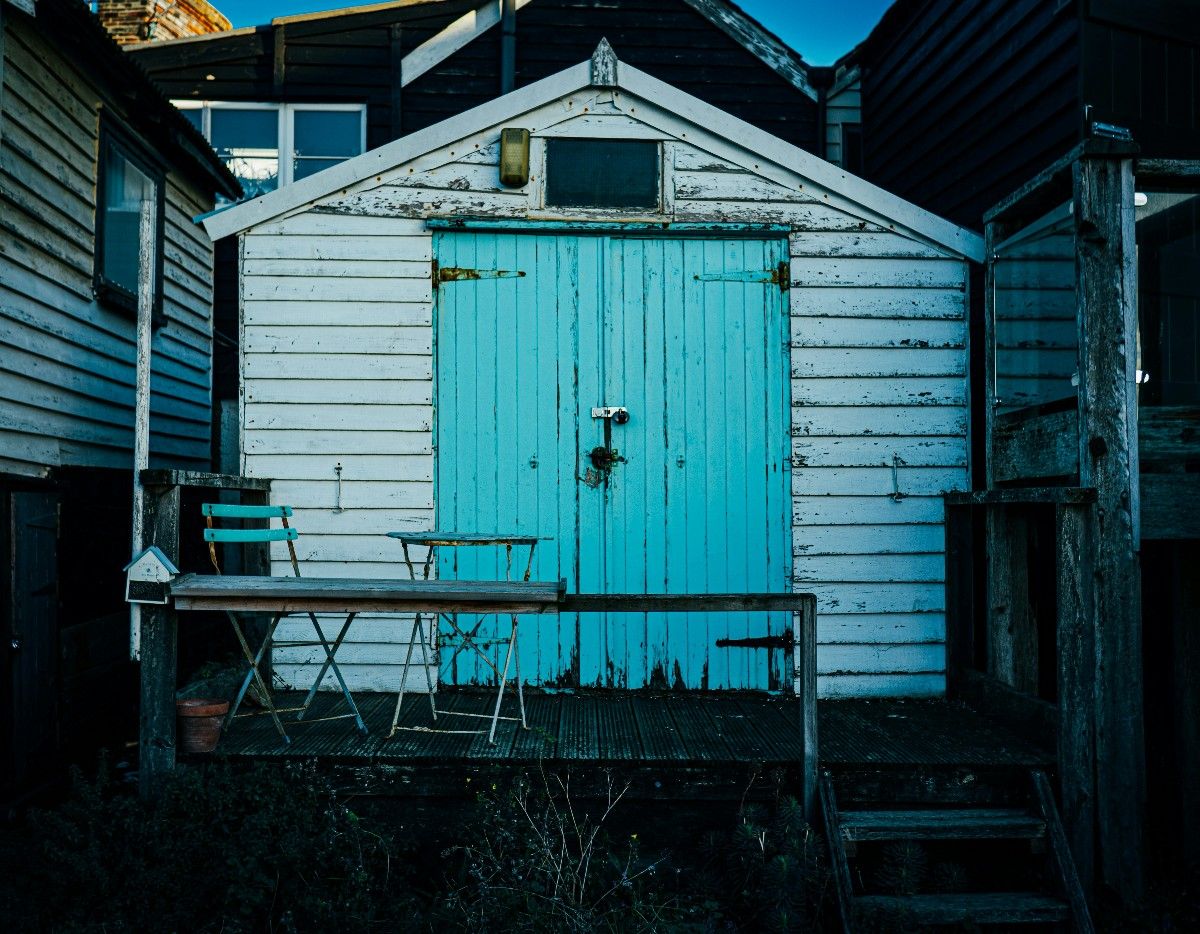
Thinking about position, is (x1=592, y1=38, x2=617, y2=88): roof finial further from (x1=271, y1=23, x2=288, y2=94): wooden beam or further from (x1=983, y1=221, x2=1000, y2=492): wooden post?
(x1=271, y1=23, x2=288, y2=94): wooden beam

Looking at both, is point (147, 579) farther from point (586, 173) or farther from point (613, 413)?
point (586, 173)

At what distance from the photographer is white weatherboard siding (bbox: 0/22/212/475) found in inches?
225

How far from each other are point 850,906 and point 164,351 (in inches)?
276

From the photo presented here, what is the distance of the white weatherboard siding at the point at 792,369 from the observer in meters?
5.14

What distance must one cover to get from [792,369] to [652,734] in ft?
7.06

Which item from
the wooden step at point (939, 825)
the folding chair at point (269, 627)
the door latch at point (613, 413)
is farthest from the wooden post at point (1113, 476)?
the folding chair at point (269, 627)

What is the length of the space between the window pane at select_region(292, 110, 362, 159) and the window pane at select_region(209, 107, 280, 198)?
0.78ft

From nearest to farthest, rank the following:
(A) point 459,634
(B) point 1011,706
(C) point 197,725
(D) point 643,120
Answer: (C) point 197,725 < (B) point 1011,706 < (A) point 459,634 < (D) point 643,120

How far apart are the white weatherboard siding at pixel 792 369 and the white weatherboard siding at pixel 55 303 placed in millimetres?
1703

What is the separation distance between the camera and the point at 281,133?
9.00 meters

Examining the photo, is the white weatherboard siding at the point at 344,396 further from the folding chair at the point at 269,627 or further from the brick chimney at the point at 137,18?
the brick chimney at the point at 137,18

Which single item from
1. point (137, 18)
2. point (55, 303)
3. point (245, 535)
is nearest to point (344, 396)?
point (245, 535)

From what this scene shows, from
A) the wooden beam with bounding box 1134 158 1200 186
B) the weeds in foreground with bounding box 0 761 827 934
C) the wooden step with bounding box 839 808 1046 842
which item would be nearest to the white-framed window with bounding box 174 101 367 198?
the weeds in foreground with bounding box 0 761 827 934

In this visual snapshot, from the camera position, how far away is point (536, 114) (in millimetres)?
5219
